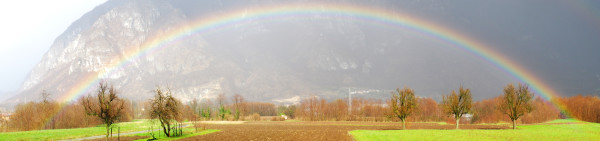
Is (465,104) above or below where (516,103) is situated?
below

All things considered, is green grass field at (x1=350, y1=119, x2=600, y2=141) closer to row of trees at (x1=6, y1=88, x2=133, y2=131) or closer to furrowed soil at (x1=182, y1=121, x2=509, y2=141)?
furrowed soil at (x1=182, y1=121, x2=509, y2=141)

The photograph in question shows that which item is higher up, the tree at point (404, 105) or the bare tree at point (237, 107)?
the tree at point (404, 105)

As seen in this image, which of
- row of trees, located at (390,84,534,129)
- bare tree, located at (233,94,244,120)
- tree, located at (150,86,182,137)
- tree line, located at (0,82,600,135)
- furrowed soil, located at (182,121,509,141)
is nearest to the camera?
furrowed soil, located at (182,121,509,141)

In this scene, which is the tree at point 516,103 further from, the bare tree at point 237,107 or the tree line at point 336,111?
the bare tree at point 237,107

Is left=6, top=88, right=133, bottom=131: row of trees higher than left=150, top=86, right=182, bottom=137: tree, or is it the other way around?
left=150, top=86, right=182, bottom=137: tree

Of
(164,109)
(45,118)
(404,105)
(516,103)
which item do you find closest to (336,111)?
(404,105)

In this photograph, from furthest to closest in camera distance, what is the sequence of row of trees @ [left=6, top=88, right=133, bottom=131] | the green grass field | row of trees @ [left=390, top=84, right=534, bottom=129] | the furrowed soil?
1. row of trees @ [left=6, top=88, right=133, bottom=131]
2. row of trees @ [left=390, top=84, right=534, bottom=129]
3. the furrowed soil
4. the green grass field

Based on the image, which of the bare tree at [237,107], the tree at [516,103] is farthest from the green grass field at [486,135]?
the bare tree at [237,107]

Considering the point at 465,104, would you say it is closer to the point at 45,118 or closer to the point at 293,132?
the point at 293,132

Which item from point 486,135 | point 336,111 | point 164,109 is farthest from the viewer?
point 336,111

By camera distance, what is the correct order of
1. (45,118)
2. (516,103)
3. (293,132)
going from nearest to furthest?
(293,132) → (516,103) → (45,118)

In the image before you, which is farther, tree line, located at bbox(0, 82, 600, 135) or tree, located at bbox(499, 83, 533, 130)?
tree, located at bbox(499, 83, 533, 130)

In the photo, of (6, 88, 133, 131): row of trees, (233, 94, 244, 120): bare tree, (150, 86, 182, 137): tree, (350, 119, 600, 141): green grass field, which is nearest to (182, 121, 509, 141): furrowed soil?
(150, 86, 182, 137): tree

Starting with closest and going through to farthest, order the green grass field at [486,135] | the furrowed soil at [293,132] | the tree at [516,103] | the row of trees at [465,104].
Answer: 1. the green grass field at [486,135]
2. the furrowed soil at [293,132]
3. the tree at [516,103]
4. the row of trees at [465,104]
